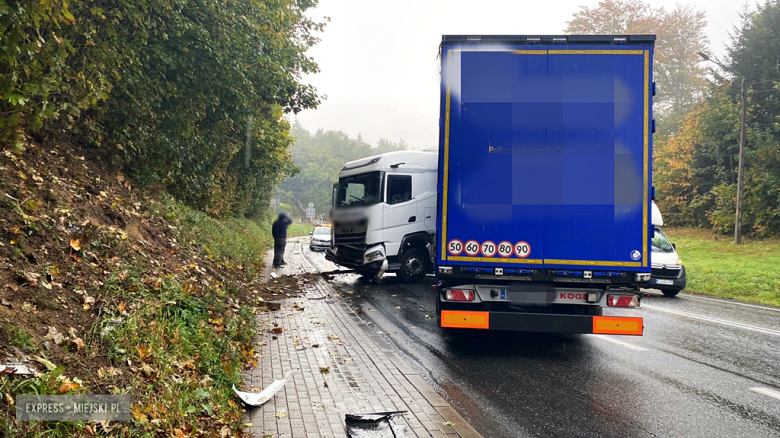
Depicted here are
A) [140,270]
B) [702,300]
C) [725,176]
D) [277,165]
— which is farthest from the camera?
[725,176]

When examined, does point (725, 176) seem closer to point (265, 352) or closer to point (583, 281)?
point (583, 281)

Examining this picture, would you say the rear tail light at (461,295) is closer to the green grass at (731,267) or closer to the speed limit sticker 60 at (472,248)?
the speed limit sticker 60 at (472,248)

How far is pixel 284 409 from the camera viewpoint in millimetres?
4430

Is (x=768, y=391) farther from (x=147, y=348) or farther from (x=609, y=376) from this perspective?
(x=147, y=348)

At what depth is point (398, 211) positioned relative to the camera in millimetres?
13086

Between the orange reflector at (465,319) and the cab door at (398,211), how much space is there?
6.63m

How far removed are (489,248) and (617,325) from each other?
1.80 m

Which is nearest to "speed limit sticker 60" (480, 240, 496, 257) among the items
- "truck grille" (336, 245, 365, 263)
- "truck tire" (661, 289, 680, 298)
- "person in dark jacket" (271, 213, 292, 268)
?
"truck grille" (336, 245, 365, 263)

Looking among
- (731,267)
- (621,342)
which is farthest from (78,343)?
(731,267)

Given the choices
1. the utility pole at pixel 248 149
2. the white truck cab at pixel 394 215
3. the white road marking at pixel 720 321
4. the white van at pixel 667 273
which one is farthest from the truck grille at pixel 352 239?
the white van at pixel 667 273

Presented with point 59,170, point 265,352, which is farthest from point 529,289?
point 59,170

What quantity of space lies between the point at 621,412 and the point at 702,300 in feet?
31.4

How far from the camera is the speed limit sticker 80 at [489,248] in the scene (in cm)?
632

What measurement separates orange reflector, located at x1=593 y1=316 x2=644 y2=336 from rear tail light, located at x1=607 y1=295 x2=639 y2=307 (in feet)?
0.58
